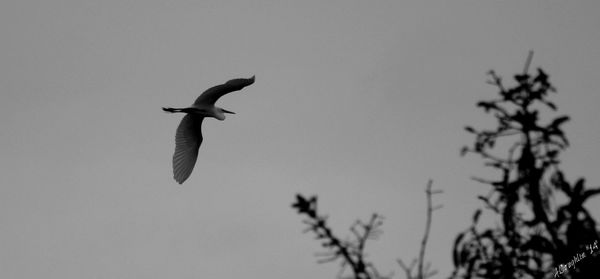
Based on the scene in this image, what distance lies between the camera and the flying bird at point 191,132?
571 inches

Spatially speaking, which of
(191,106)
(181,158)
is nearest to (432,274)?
(191,106)

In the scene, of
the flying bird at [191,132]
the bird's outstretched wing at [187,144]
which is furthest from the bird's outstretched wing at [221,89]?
the bird's outstretched wing at [187,144]

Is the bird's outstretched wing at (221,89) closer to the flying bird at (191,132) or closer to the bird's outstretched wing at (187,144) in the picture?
the flying bird at (191,132)

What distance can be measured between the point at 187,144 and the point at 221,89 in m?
1.89

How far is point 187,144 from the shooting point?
15.6 metres

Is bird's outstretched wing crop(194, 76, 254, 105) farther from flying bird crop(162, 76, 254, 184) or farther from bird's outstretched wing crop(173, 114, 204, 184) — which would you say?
bird's outstretched wing crop(173, 114, 204, 184)

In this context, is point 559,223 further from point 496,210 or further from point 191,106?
point 191,106

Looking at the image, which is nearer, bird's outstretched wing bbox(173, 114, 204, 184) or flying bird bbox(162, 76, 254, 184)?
flying bird bbox(162, 76, 254, 184)

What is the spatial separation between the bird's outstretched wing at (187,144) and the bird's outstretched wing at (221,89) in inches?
33.1

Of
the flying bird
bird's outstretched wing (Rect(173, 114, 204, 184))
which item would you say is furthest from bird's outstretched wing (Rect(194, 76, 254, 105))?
bird's outstretched wing (Rect(173, 114, 204, 184))

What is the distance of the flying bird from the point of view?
47.6 ft

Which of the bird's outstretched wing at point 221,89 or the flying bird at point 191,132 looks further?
the flying bird at point 191,132

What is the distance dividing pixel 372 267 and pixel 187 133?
12846mm

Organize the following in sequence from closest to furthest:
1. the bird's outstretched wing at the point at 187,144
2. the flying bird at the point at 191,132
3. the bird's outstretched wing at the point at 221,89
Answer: the bird's outstretched wing at the point at 221,89 → the flying bird at the point at 191,132 → the bird's outstretched wing at the point at 187,144
